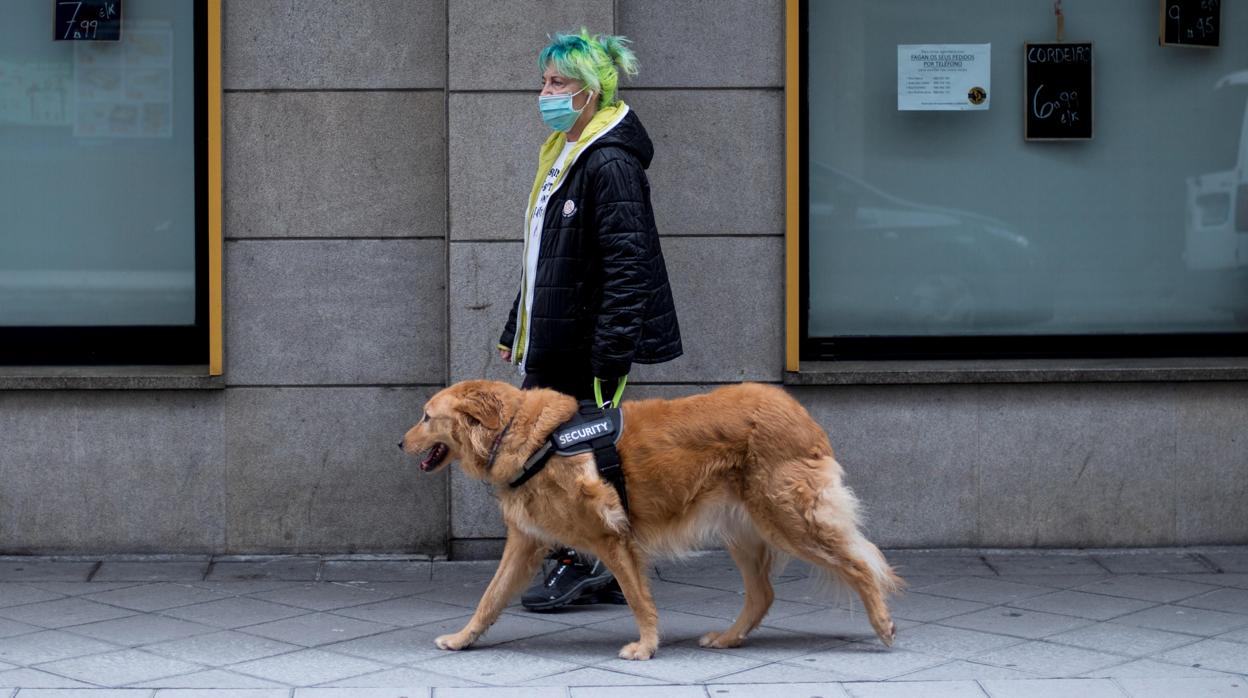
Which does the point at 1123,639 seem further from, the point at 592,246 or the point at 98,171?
the point at 98,171

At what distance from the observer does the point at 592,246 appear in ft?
20.7

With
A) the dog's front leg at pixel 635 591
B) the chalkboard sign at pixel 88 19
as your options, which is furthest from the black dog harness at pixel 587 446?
the chalkboard sign at pixel 88 19

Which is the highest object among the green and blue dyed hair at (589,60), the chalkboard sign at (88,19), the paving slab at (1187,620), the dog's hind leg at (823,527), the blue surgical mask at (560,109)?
the chalkboard sign at (88,19)

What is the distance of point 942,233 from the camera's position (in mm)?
8086

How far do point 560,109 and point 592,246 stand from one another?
535 millimetres

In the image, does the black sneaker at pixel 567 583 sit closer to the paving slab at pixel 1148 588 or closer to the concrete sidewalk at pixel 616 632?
the concrete sidewalk at pixel 616 632

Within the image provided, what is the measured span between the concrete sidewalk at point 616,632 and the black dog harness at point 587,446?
0.66 meters

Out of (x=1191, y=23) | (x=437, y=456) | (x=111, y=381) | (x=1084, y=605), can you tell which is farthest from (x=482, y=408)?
(x=1191, y=23)

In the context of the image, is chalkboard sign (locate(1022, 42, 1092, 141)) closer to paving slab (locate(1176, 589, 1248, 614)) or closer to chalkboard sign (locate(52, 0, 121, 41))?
paving slab (locate(1176, 589, 1248, 614))

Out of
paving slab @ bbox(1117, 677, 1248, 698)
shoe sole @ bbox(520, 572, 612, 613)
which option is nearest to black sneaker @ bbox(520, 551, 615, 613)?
shoe sole @ bbox(520, 572, 612, 613)

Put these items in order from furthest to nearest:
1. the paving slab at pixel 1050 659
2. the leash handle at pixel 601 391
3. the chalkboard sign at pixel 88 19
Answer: the chalkboard sign at pixel 88 19, the leash handle at pixel 601 391, the paving slab at pixel 1050 659

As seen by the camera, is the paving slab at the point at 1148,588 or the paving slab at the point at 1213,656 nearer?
the paving slab at the point at 1213,656

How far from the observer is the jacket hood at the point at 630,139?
247 inches

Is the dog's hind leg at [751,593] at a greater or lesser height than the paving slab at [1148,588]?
greater
